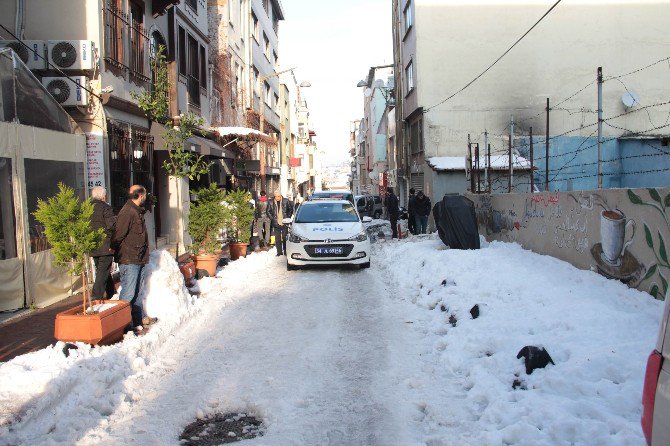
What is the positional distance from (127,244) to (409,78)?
23747mm

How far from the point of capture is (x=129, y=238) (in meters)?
7.32

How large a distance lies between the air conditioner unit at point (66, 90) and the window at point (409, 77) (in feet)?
65.0

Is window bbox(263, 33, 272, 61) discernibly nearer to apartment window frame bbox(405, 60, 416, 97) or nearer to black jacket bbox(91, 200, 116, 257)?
apartment window frame bbox(405, 60, 416, 97)

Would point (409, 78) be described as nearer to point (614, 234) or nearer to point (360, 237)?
point (360, 237)

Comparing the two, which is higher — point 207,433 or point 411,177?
point 411,177

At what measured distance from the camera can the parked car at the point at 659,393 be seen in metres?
2.26

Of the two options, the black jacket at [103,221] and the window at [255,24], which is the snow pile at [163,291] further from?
the window at [255,24]

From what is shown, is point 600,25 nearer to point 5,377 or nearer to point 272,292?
point 272,292

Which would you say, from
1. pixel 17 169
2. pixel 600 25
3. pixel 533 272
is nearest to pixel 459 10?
pixel 600 25

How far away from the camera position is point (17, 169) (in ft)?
27.4

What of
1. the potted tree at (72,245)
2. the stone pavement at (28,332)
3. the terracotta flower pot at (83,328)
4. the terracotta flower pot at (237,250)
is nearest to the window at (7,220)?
the stone pavement at (28,332)

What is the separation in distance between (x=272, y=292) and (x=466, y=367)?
206 inches

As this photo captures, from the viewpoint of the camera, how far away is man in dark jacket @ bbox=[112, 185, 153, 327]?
288 inches

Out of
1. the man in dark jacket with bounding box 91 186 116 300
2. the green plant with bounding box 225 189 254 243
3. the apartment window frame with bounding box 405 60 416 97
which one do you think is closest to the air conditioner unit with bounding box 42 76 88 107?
the man in dark jacket with bounding box 91 186 116 300
